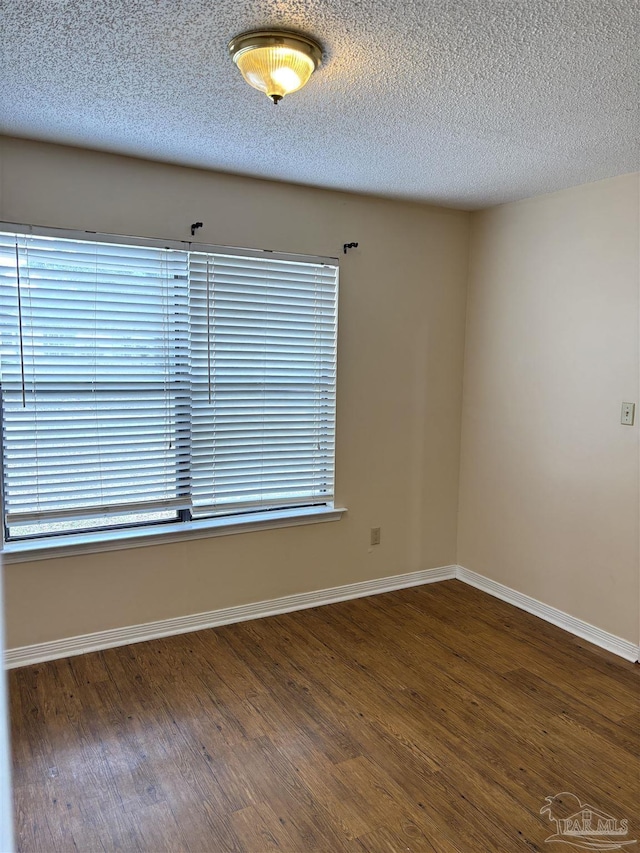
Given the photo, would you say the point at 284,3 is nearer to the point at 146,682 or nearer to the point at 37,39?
the point at 37,39

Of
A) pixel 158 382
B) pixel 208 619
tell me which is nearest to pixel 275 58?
pixel 158 382

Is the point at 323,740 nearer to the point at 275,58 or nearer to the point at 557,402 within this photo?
the point at 557,402

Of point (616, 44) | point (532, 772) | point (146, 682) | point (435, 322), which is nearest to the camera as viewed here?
point (616, 44)

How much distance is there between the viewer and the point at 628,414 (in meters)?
3.08

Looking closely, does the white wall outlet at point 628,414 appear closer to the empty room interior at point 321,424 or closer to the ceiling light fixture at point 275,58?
the empty room interior at point 321,424

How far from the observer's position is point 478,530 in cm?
404

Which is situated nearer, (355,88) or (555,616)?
(355,88)

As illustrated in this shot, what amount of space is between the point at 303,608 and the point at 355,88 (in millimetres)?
2758

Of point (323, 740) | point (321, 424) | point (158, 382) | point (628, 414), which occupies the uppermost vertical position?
point (158, 382)

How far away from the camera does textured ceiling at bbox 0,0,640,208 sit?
5.38 feet

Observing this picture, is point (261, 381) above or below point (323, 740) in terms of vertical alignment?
above

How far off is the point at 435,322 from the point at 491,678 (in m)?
2.16

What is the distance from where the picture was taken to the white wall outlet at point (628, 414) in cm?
306

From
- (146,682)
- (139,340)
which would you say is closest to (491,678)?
(146,682)
